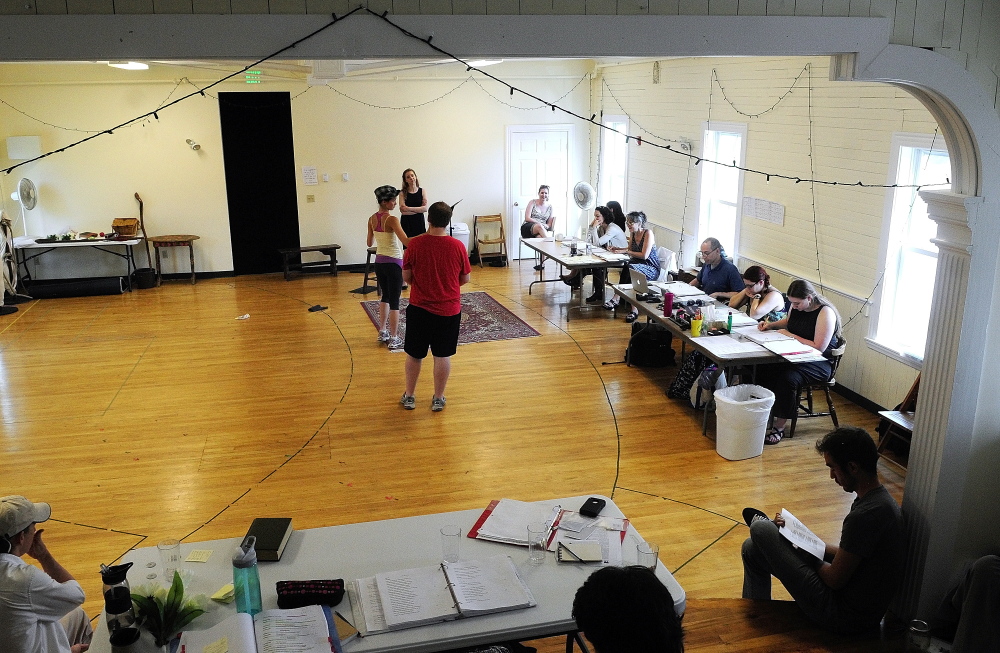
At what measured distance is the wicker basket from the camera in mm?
11234

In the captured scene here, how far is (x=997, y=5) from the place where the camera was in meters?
3.36

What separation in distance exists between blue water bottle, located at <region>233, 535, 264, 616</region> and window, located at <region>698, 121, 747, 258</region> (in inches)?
275

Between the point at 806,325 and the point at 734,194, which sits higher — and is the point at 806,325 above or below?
below

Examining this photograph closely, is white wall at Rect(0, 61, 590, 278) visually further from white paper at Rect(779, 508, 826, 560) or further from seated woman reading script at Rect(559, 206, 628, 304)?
white paper at Rect(779, 508, 826, 560)

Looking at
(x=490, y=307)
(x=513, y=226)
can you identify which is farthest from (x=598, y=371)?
(x=513, y=226)

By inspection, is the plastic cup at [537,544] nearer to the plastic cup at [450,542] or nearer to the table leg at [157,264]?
the plastic cup at [450,542]

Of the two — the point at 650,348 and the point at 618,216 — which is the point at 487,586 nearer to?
the point at 650,348

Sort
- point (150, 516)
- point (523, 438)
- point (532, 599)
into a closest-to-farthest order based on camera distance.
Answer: point (532, 599)
point (150, 516)
point (523, 438)

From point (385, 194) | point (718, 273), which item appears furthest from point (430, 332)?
point (718, 273)

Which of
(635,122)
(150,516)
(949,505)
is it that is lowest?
(150,516)

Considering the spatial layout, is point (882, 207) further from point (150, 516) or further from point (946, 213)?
point (150, 516)

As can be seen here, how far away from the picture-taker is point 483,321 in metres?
9.20

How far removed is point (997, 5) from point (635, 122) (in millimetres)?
7947

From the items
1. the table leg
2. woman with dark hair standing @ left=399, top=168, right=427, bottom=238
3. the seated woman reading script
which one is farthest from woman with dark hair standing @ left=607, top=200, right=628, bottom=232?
the table leg
